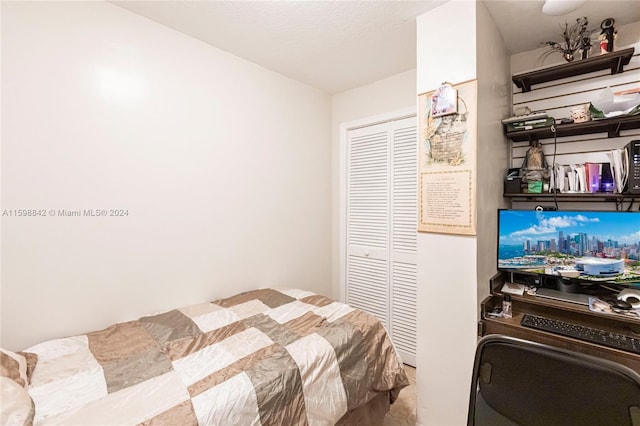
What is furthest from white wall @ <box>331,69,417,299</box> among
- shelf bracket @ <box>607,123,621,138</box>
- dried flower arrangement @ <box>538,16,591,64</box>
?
shelf bracket @ <box>607,123,621,138</box>

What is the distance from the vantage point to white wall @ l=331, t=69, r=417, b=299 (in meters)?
2.66

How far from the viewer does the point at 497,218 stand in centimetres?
195

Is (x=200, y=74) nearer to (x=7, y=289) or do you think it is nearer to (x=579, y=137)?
(x=7, y=289)

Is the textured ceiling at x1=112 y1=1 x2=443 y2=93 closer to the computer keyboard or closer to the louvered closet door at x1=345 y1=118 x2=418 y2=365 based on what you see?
the louvered closet door at x1=345 y1=118 x2=418 y2=365

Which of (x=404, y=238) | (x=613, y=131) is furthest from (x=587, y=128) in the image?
(x=404, y=238)

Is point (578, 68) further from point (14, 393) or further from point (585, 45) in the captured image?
point (14, 393)

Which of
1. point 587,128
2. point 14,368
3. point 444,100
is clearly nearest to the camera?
point 14,368

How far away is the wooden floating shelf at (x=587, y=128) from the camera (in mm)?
1671

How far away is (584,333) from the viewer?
1.45 m

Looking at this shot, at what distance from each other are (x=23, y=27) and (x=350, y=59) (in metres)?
2.02

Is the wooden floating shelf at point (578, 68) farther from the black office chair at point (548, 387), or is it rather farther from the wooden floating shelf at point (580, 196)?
the black office chair at point (548, 387)

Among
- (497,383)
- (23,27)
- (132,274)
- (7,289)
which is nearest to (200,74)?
(23,27)

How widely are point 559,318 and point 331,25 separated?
228 centimetres

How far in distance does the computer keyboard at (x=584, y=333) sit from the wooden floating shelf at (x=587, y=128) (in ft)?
3.78
